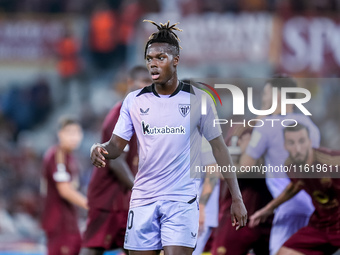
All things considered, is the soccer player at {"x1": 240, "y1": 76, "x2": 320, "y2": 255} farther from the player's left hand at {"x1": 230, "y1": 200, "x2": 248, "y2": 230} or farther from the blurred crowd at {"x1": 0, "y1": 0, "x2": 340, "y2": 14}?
the blurred crowd at {"x1": 0, "y1": 0, "x2": 340, "y2": 14}

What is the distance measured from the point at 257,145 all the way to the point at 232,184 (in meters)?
1.72

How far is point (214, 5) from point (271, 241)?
1013 cm

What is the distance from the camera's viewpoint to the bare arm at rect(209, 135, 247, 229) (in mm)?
5262

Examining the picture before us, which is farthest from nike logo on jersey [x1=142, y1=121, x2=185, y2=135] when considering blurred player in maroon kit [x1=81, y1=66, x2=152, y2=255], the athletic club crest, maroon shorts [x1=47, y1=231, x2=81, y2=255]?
maroon shorts [x1=47, y1=231, x2=81, y2=255]

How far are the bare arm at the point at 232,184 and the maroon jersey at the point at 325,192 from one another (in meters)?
1.34

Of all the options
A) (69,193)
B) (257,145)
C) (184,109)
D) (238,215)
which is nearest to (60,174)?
(69,193)

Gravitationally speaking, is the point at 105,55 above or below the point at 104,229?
above

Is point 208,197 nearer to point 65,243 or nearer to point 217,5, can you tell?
point 65,243

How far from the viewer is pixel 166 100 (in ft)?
17.7

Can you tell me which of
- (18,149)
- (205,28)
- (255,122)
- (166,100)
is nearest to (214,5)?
(205,28)

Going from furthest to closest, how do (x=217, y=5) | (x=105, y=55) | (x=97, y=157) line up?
1. (x=105, y=55)
2. (x=217, y=5)
3. (x=97, y=157)

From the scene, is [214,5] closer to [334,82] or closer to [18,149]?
[334,82]

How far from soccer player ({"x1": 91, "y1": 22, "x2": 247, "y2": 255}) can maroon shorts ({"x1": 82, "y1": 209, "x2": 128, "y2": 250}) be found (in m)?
2.29

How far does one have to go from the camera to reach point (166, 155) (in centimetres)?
530
